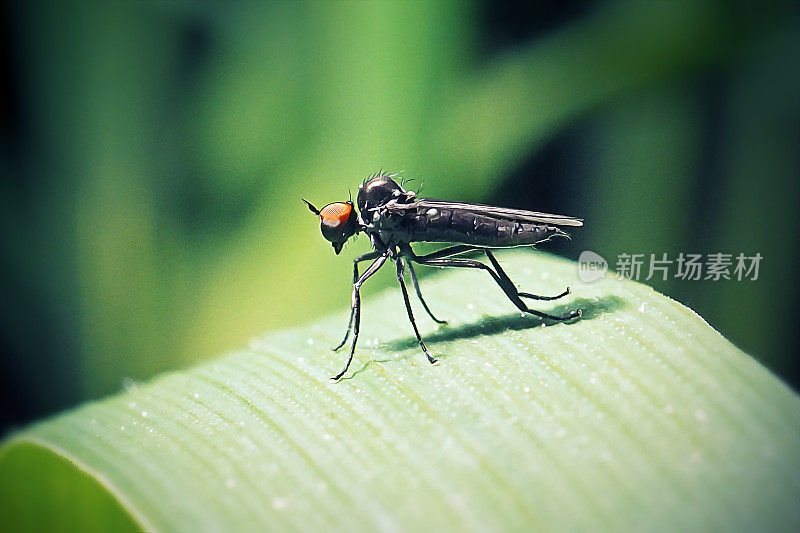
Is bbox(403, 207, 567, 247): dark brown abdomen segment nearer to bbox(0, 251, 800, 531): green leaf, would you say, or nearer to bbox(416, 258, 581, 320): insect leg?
bbox(416, 258, 581, 320): insect leg

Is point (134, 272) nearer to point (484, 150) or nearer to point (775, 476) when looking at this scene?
point (484, 150)

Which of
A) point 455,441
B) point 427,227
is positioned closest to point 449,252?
point 427,227

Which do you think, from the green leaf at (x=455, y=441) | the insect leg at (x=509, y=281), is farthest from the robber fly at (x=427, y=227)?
the green leaf at (x=455, y=441)

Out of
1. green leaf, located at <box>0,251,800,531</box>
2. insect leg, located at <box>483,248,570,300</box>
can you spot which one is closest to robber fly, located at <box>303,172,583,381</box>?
insect leg, located at <box>483,248,570,300</box>

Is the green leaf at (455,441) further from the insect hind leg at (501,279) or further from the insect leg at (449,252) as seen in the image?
the insect leg at (449,252)

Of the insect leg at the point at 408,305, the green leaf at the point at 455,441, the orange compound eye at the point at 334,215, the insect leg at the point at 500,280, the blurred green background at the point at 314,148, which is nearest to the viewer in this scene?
the green leaf at the point at 455,441

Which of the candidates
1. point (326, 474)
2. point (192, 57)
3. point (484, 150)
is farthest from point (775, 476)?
point (192, 57)

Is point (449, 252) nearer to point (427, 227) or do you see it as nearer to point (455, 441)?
point (427, 227)
